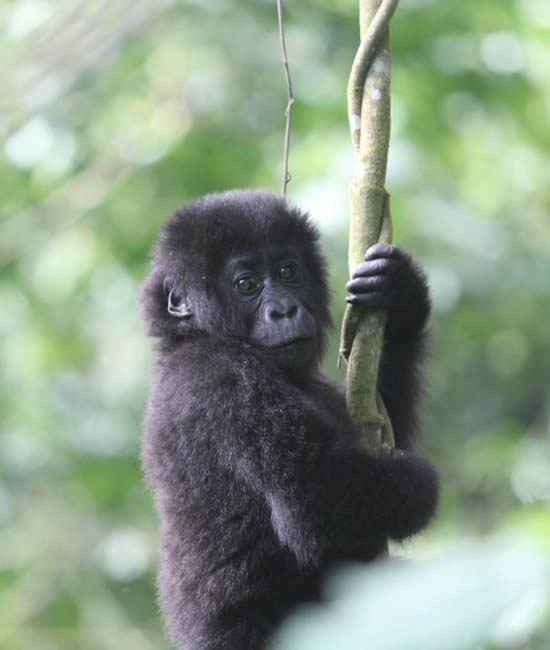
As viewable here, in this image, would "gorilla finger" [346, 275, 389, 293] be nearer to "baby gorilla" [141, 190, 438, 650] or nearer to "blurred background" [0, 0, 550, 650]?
"baby gorilla" [141, 190, 438, 650]

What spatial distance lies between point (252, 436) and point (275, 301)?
0.52 m

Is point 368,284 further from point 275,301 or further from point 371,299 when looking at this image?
point 275,301

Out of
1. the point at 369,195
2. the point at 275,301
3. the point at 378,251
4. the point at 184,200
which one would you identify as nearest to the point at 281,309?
the point at 275,301

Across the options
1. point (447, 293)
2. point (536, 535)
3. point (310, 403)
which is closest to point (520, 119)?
point (447, 293)

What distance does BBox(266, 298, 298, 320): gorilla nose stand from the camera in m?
3.36

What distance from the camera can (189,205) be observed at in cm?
360

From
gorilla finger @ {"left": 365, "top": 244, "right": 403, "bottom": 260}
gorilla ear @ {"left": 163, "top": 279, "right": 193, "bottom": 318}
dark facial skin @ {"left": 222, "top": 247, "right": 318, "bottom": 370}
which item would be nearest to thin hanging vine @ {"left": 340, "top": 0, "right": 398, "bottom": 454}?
gorilla finger @ {"left": 365, "top": 244, "right": 403, "bottom": 260}

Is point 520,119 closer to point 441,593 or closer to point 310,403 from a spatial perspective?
point 310,403

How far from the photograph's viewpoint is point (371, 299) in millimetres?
3020

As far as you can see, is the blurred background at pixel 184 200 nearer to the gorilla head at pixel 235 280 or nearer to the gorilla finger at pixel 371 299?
the gorilla head at pixel 235 280

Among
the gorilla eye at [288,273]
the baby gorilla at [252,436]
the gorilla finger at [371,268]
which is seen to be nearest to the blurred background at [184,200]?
the gorilla eye at [288,273]

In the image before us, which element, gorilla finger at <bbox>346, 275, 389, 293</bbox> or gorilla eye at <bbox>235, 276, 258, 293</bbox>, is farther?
gorilla eye at <bbox>235, 276, 258, 293</bbox>

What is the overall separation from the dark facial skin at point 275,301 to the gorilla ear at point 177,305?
0.15 m

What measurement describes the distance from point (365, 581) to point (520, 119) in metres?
6.52
